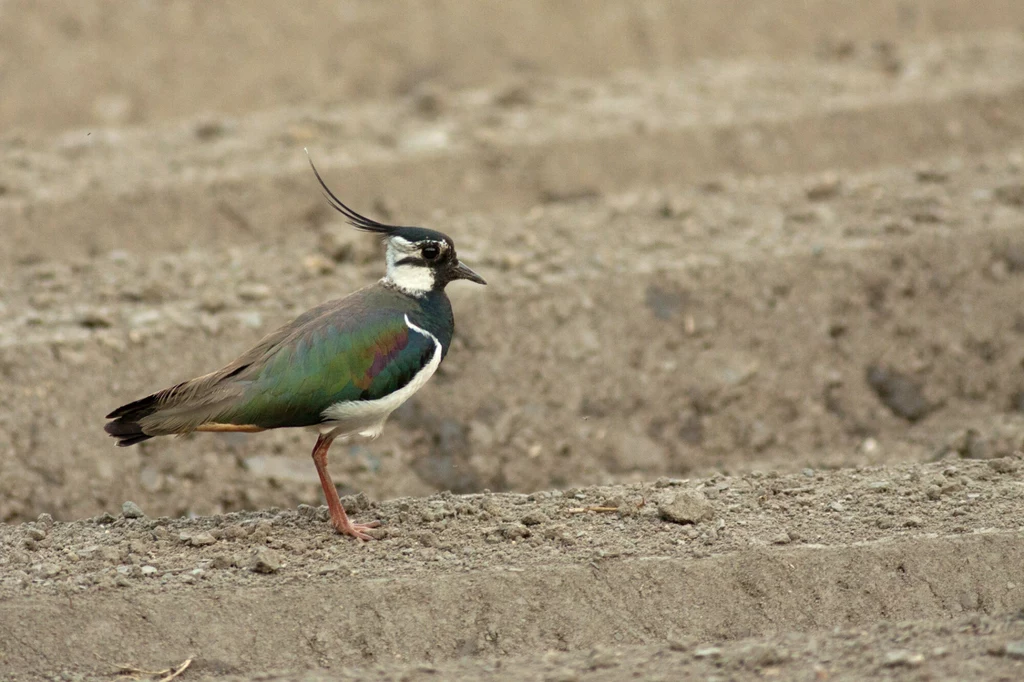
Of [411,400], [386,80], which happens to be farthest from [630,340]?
[386,80]

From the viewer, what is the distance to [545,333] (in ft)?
34.6

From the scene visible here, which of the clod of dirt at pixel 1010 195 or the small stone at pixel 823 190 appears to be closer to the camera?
the clod of dirt at pixel 1010 195

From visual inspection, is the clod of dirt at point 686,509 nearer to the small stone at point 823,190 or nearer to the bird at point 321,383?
the bird at point 321,383

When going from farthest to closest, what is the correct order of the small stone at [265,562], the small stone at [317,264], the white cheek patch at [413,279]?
1. the small stone at [317,264]
2. the white cheek patch at [413,279]
3. the small stone at [265,562]

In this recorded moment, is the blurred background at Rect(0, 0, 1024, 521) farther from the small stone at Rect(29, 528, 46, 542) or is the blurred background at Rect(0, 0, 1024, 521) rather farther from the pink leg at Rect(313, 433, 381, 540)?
the pink leg at Rect(313, 433, 381, 540)

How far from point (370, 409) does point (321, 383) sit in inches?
11.6

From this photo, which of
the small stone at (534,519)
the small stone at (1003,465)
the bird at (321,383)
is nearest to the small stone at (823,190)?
the small stone at (1003,465)

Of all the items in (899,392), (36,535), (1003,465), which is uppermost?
(36,535)

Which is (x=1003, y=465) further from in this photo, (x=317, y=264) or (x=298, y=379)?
(x=317, y=264)

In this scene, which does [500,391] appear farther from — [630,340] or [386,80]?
[386,80]

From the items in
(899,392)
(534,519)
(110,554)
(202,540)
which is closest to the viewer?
(110,554)

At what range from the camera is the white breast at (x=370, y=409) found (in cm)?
704

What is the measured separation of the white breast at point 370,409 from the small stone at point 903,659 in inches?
107

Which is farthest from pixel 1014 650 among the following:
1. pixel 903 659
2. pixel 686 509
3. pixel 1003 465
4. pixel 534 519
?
A: pixel 534 519
